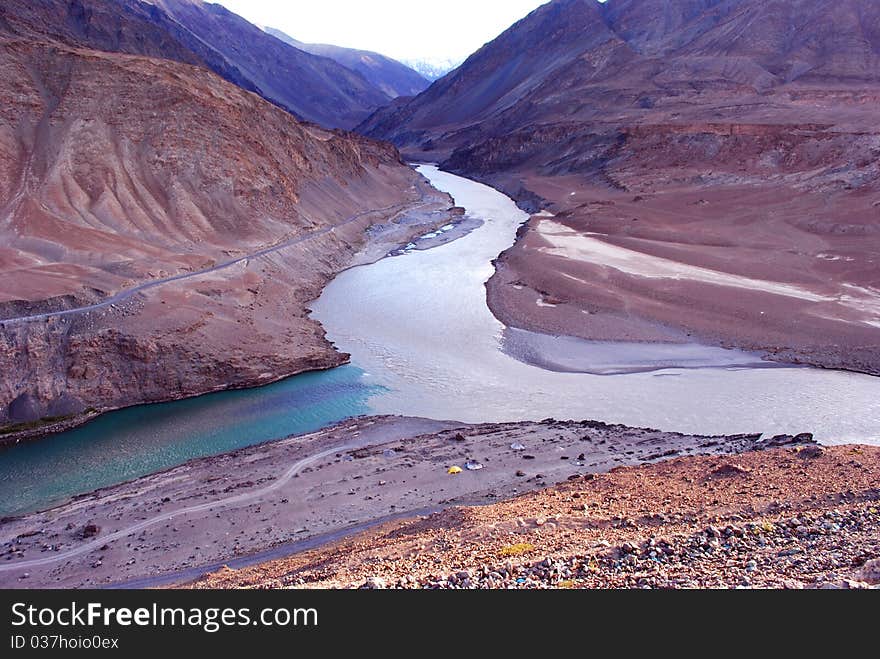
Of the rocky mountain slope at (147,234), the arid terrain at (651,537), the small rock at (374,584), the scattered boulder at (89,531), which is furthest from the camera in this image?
the rocky mountain slope at (147,234)

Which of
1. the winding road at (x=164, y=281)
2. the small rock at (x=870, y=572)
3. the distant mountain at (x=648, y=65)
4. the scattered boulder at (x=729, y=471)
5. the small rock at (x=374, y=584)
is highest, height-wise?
the distant mountain at (x=648, y=65)

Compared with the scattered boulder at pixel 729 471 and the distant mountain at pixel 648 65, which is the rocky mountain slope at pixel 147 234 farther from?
the distant mountain at pixel 648 65

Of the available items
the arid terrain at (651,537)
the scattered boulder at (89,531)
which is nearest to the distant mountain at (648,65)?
the arid terrain at (651,537)

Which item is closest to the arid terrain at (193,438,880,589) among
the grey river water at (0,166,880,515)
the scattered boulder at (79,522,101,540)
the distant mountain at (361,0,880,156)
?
the scattered boulder at (79,522,101,540)

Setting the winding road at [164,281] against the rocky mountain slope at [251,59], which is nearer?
the winding road at [164,281]

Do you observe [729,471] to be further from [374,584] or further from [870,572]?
[374,584]

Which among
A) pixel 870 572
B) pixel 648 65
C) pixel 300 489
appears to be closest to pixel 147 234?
pixel 300 489

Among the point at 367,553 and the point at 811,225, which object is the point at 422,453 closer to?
the point at 367,553

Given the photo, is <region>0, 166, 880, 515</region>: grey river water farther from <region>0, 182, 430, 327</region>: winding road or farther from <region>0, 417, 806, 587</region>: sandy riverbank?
<region>0, 182, 430, 327</region>: winding road
